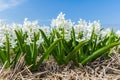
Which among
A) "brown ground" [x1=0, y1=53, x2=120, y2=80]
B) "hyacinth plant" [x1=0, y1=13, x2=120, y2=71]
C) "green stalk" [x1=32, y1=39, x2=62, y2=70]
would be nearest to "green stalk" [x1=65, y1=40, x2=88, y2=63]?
"hyacinth plant" [x1=0, y1=13, x2=120, y2=71]

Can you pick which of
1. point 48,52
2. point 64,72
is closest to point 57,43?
point 48,52

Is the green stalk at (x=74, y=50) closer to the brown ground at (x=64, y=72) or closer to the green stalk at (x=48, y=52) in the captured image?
the brown ground at (x=64, y=72)

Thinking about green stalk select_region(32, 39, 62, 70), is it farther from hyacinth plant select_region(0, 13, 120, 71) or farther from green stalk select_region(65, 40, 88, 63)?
green stalk select_region(65, 40, 88, 63)

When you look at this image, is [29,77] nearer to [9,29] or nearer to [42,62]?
[42,62]

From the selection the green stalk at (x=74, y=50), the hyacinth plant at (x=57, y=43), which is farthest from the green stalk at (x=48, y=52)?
the green stalk at (x=74, y=50)

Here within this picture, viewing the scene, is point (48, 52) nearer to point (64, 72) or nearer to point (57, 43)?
point (57, 43)

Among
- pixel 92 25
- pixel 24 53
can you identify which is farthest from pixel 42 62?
pixel 92 25
